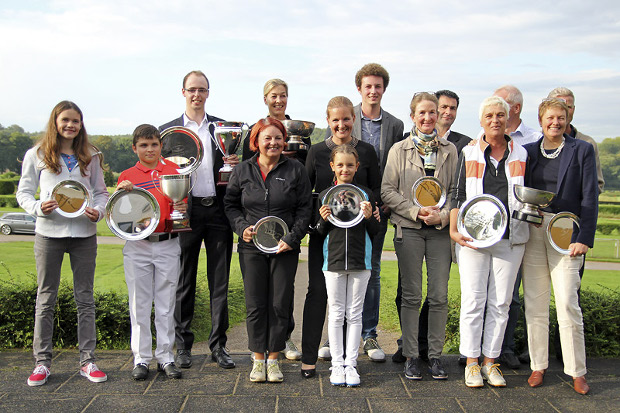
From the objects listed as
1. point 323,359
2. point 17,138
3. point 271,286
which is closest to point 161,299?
point 271,286

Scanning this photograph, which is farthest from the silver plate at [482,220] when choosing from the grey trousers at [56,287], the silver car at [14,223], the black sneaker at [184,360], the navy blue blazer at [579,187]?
the silver car at [14,223]

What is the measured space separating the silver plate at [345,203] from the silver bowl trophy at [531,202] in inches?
51.3

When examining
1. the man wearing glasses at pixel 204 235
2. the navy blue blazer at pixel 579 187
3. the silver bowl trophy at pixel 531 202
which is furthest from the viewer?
the man wearing glasses at pixel 204 235

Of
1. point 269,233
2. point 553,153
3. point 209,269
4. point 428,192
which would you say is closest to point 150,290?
point 209,269

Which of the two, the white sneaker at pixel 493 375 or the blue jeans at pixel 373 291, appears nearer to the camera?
the white sneaker at pixel 493 375

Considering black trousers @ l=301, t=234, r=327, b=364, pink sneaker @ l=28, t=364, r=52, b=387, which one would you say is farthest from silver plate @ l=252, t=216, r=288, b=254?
pink sneaker @ l=28, t=364, r=52, b=387

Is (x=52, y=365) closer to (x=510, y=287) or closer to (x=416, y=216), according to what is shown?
(x=416, y=216)

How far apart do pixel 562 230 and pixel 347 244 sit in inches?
73.2

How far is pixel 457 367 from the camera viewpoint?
4973 mm

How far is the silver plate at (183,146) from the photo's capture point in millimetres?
4875

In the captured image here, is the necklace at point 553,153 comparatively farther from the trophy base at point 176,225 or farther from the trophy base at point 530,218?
the trophy base at point 176,225

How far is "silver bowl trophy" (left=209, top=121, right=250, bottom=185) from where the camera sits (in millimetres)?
4805

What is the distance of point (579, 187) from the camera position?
445 cm

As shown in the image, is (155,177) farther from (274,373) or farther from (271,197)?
(274,373)
